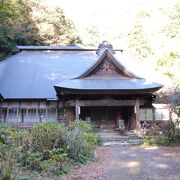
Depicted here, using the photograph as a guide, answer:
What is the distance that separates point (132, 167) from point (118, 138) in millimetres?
8308

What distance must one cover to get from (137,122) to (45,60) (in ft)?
37.0

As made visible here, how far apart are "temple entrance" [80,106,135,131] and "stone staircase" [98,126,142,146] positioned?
1.22 meters

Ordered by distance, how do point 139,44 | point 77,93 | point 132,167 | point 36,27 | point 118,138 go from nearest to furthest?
point 132,167, point 118,138, point 77,93, point 36,27, point 139,44

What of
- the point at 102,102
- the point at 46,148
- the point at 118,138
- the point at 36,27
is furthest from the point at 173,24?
the point at 46,148

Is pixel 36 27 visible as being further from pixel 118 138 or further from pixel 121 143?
pixel 121 143

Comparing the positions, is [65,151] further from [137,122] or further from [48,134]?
[137,122]

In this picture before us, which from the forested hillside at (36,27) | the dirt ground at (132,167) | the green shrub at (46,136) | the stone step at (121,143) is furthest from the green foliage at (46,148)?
the forested hillside at (36,27)

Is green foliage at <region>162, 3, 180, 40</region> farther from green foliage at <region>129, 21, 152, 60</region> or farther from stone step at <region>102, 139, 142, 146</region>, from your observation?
stone step at <region>102, 139, 142, 146</region>

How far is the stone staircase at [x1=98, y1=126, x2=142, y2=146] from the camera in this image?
58.5ft

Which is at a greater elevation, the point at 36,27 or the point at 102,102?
the point at 36,27

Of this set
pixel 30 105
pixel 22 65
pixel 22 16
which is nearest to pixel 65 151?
pixel 30 105

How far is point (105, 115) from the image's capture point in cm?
2233

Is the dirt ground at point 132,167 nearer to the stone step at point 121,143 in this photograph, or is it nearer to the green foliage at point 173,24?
the stone step at point 121,143

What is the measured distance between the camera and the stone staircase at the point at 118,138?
1784cm
